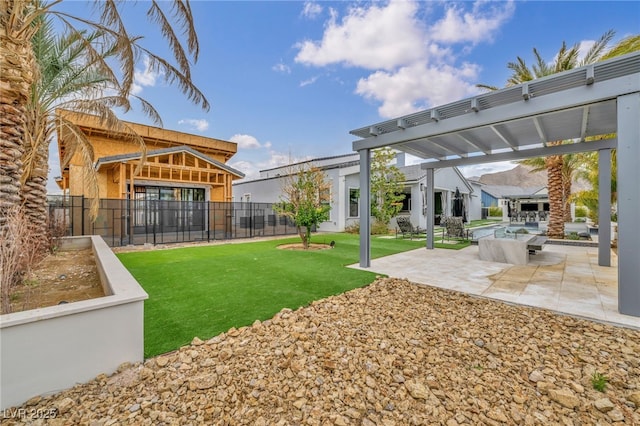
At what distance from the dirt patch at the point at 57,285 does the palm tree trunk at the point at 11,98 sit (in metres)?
1.19

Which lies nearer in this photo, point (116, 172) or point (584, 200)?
point (116, 172)

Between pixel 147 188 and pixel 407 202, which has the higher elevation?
pixel 147 188

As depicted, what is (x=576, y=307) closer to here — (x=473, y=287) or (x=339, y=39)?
(x=473, y=287)

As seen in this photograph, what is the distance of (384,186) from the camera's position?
1625 centimetres

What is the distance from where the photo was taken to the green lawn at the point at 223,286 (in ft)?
12.4

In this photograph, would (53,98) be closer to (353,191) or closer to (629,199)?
(629,199)

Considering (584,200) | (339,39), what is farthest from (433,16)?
(584,200)

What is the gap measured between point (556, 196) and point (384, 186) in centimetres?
811

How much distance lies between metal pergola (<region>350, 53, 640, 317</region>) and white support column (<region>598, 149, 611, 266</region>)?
0.8 inches

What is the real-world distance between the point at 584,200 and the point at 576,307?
55.7ft

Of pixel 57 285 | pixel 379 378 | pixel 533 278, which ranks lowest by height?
pixel 379 378

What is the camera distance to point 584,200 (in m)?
16.4

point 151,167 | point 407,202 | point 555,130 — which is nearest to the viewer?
point 555,130

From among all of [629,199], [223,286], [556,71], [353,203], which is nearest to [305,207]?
[223,286]
